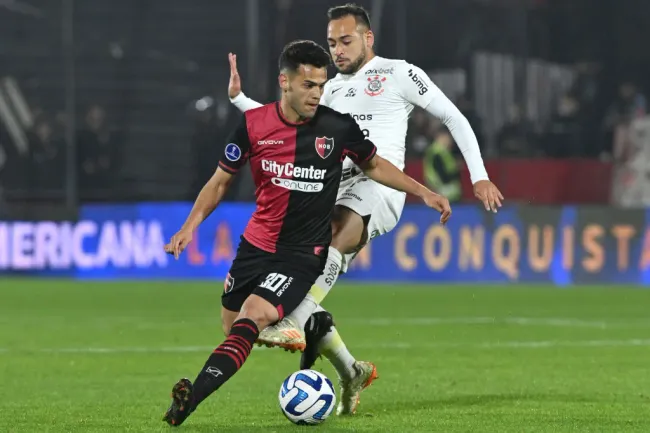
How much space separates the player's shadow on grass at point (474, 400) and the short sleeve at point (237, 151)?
1573 millimetres

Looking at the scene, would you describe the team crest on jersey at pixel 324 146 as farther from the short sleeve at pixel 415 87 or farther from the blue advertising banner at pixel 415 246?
the blue advertising banner at pixel 415 246

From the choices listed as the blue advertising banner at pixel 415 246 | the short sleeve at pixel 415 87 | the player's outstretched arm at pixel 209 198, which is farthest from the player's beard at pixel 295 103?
the blue advertising banner at pixel 415 246

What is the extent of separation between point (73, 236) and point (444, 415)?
43.4 ft

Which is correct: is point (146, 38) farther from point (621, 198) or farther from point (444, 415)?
point (444, 415)

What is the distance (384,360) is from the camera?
414 inches

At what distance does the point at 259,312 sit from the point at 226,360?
313 millimetres

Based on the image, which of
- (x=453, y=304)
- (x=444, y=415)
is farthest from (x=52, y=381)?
(x=453, y=304)

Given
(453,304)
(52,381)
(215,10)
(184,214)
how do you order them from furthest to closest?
(215,10) < (184,214) < (453,304) < (52,381)

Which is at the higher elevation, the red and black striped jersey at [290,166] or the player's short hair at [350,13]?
the player's short hair at [350,13]

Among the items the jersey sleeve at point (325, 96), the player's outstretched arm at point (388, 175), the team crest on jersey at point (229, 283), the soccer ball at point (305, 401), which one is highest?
the jersey sleeve at point (325, 96)

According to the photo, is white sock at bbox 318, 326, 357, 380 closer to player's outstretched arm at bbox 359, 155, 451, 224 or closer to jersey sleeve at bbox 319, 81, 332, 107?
player's outstretched arm at bbox 359, 155, 451, 224

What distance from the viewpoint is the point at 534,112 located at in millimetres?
20688

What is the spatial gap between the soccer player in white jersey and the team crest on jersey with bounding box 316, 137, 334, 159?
2.44ft

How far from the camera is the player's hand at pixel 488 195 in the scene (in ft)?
24.5
